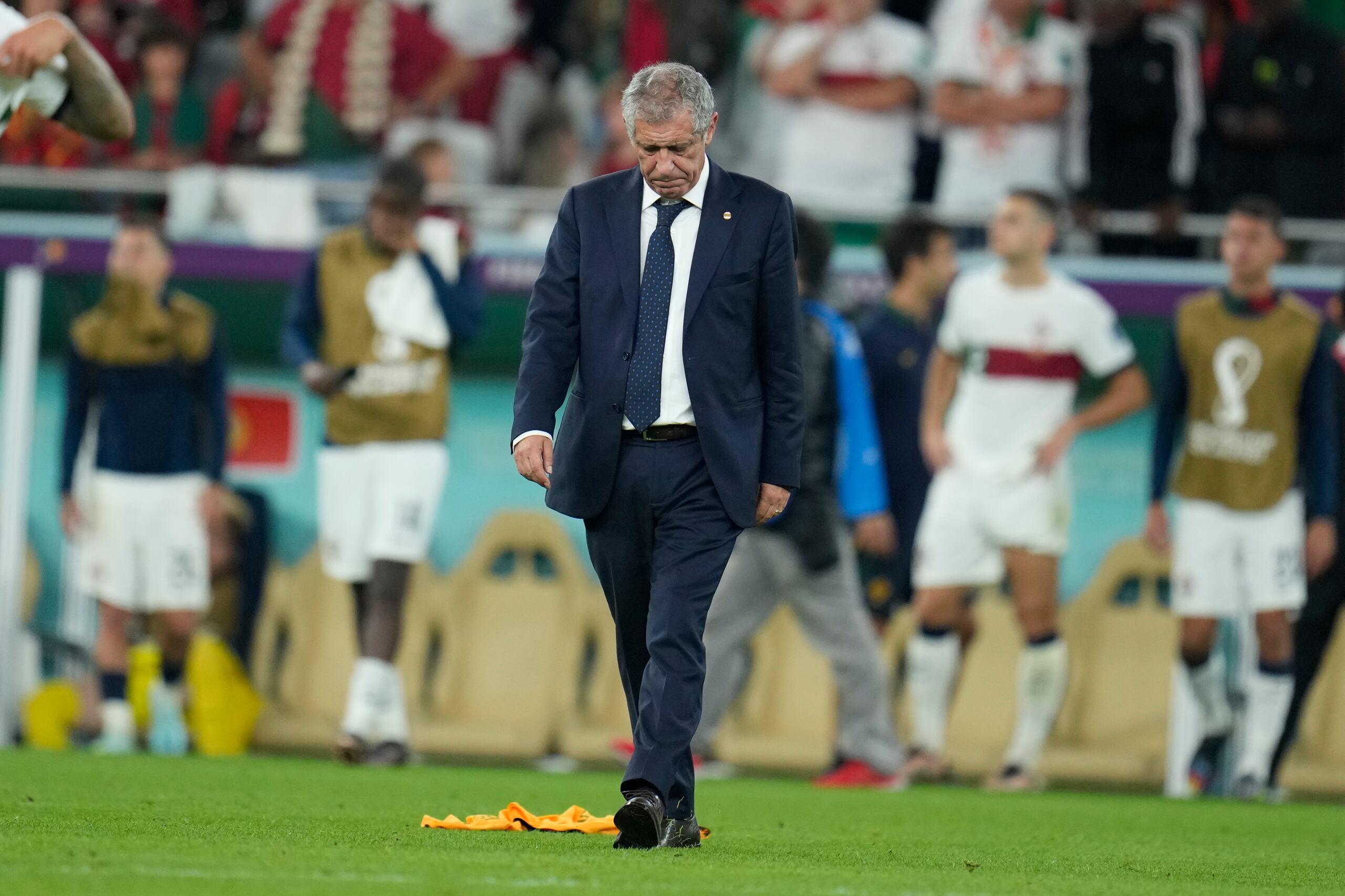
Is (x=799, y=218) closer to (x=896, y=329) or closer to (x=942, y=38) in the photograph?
(x=896, y=329)

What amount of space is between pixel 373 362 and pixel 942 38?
16.5ft

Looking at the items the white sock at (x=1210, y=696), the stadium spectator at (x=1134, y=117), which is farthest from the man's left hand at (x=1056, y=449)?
the stadium spectator at (x=1134, y=117)

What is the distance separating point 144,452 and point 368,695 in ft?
8.37

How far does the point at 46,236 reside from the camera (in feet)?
41.2

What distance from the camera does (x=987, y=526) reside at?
10289mm

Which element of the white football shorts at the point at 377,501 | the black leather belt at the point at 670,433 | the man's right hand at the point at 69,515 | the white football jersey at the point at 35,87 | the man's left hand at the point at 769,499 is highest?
the white football jersey at the point at 35,87

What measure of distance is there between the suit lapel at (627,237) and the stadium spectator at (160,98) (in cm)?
808

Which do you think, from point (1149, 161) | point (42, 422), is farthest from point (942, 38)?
point (42, 422)

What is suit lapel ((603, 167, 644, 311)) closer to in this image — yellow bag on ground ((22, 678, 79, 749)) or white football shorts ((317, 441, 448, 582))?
white football shorts ((317, 441, 448, 582))

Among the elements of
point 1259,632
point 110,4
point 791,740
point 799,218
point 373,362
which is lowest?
point 791,740

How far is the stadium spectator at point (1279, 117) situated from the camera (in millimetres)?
12703

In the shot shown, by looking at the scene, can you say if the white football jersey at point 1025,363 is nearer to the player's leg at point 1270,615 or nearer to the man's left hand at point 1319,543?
the player's leg at point 1270,615

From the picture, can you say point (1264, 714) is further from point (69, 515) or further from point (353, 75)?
point (353, 75)

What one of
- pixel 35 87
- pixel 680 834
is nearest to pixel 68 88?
pixel 35 87
